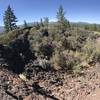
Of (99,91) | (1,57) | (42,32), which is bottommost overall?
(99,91)

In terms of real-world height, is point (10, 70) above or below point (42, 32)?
below

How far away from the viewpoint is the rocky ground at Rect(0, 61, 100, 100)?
457 inches

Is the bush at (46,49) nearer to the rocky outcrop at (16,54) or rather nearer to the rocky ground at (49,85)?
the rocky outcrop at (16,54)

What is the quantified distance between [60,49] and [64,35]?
8.93 ft

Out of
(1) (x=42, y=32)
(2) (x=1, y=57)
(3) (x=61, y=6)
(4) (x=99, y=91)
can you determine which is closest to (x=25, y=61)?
(2) (x=1, y=57)

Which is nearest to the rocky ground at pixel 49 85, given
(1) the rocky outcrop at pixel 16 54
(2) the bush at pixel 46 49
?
(1) the rocky outcrop at pixel 16 54

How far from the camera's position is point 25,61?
16.3 metres

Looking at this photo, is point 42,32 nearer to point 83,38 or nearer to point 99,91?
point 83,38

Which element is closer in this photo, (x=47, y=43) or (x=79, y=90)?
(x=79, y=90)

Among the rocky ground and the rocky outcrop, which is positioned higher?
the rocky outcrop

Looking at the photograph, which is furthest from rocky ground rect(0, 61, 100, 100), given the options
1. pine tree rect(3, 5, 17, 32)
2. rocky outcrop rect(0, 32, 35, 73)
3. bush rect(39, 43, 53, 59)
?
pine tree rect(3, 5, 17, 32)

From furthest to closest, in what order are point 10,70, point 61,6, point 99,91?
1. point 61,6
2. point 10,70
3. point 99,91

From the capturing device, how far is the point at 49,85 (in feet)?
43.0

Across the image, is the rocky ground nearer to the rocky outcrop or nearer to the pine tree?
the rocky outcrop
